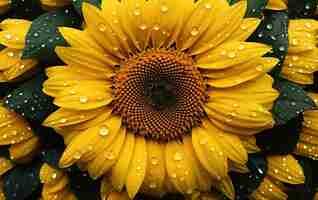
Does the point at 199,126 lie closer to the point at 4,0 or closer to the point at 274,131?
the point at 274,131

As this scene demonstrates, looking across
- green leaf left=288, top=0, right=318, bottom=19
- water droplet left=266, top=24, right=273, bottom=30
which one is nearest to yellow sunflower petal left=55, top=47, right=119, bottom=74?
Result: water droplet left=266, top=24, right=273, bottom=30

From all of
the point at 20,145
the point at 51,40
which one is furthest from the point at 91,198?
the point at 51,40

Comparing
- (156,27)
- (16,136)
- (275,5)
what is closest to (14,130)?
(16,136)

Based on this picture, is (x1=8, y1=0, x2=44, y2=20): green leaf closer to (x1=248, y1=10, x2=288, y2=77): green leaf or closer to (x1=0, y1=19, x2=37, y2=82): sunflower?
(x1=0, y1=19, x2=37, y2=82): sunflower

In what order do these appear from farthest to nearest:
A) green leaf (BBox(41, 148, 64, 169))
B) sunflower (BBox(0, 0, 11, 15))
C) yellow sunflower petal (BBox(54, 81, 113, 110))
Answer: sunflower (BBox(0, 0, 11, 15)) < green leaf (BBox(41, 148, 64, 169)) < yellow sunflower petal (BBox(54, 81, 113, 110))

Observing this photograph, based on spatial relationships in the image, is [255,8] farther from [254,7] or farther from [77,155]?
[77,155]
